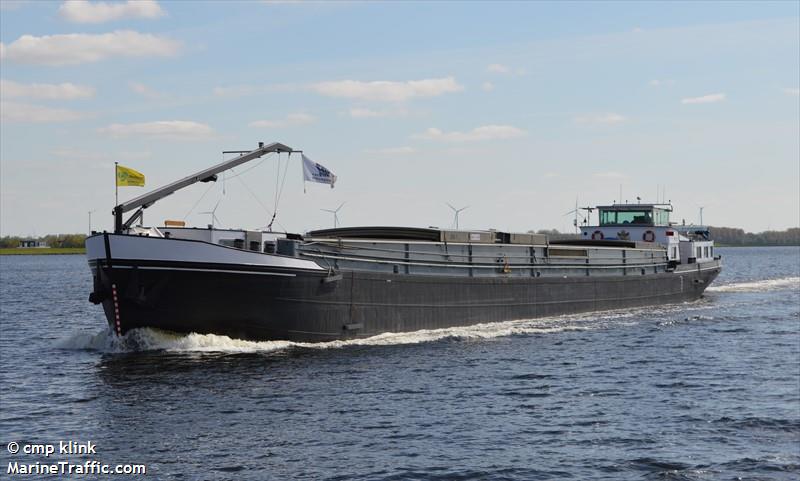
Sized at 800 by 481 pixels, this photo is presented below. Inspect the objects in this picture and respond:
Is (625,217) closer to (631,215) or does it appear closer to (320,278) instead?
(631,215)

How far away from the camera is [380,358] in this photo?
1253 inches

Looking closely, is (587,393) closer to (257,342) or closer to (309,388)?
(309,388)

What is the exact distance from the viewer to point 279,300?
107ft

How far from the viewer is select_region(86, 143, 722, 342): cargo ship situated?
103 ft

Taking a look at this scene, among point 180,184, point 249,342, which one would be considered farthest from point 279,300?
point 180,184

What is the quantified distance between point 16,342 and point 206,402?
2050 centimetres

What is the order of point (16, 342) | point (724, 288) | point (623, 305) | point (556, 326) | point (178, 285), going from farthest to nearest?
1. point (724, 288)
2. point (623, 305)
3. point (556, 326)
4. point (16, 342)
5. point (178, 285)

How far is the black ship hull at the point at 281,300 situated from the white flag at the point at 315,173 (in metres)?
5.44

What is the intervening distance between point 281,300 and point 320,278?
73.3 inches

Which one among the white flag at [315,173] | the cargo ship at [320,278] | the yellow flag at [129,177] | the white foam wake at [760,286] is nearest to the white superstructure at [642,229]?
the white foam wake at [760,286]

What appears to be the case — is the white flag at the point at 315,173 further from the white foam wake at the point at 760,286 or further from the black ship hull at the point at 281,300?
the white foam wake at the point at 760,286

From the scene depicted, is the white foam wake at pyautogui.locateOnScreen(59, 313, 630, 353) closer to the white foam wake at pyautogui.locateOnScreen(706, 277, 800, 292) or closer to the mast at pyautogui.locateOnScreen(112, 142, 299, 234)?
the mast at pyautogui.locateOnScreen(112, 142, 299, 234)

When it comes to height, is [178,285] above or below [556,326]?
above

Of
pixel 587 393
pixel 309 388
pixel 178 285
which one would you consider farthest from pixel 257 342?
pixel 587 393
